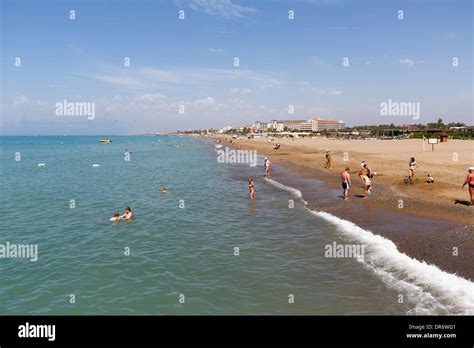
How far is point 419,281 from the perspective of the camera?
11.0 m

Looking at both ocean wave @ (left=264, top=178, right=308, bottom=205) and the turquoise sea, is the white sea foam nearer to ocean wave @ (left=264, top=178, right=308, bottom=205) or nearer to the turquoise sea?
the turquoise sea

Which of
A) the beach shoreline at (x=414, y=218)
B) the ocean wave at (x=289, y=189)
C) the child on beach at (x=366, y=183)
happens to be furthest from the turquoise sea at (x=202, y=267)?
the child on beach at (x=366, y=183)

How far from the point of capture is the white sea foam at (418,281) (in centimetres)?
957

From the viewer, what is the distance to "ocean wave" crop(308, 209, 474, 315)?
9555 millimetres

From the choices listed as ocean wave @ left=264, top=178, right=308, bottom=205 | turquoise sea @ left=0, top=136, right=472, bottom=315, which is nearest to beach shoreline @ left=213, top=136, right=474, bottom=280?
ocean wave @ left=264, top=178, right=308, bottom=205

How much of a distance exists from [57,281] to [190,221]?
9251 mm

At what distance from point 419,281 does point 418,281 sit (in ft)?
0.10

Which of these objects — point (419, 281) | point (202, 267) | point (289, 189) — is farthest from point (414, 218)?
point (289, 189)

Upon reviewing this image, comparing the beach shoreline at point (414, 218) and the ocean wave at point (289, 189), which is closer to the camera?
the beach shoreline at point (414, 218)

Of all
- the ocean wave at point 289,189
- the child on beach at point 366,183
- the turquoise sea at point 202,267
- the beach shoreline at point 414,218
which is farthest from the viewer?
the ocean wave at point 289,189

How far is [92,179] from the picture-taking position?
43.8 metres

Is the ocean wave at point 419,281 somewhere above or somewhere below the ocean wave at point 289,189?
below

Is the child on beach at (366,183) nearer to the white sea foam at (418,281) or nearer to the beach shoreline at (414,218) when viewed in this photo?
the beach shoreline at (414,218)
